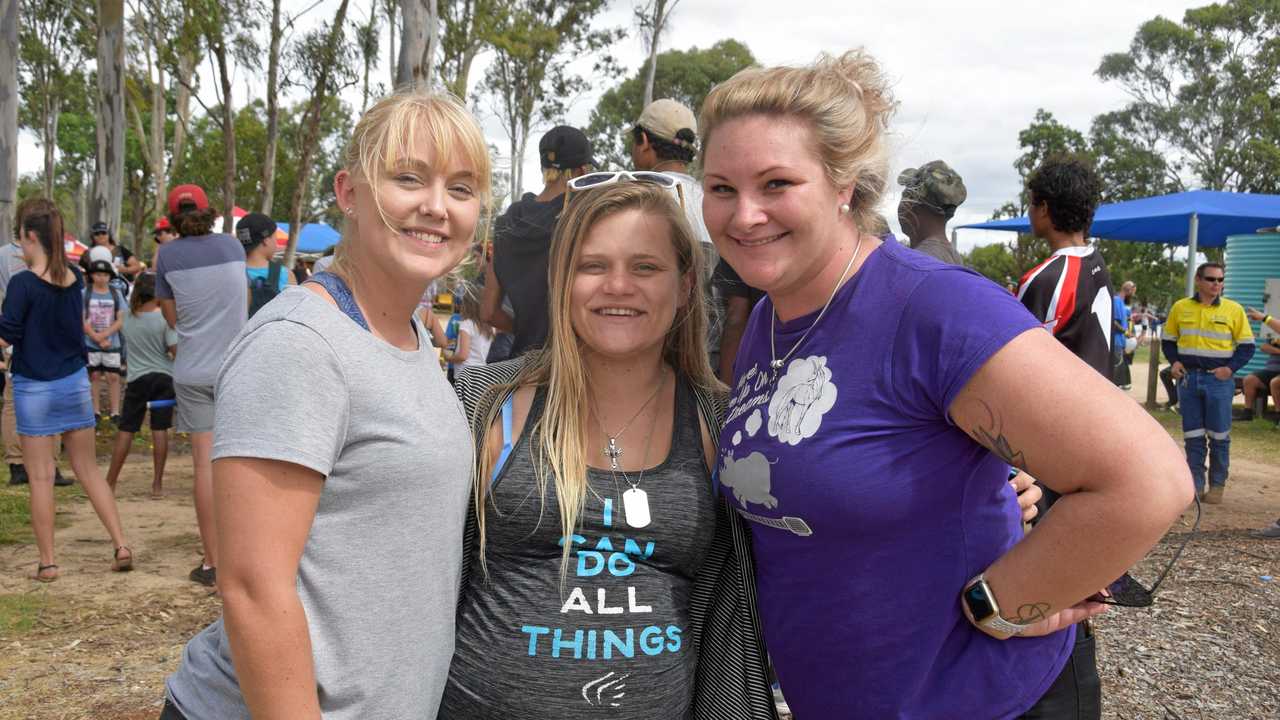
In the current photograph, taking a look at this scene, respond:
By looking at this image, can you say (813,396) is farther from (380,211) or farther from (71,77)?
(71,77)

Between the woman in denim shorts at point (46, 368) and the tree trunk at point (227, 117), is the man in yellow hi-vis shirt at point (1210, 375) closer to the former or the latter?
the woman in denim shorts at point (46, 368)

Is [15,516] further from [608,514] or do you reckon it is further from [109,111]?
[109,111]

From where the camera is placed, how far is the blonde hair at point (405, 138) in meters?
1.64

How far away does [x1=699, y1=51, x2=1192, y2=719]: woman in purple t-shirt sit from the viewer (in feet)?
4.77

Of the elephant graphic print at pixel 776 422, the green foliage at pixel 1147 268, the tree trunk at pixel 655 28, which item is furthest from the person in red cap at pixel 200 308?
the green foliage at pixel 1147 268

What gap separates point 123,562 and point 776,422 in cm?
538

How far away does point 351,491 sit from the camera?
Result: 1503mm

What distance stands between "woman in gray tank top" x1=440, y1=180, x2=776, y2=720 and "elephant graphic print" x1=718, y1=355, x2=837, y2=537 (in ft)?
0.63

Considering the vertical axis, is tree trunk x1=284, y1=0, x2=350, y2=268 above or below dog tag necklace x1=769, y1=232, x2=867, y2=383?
above

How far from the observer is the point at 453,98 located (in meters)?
1.78

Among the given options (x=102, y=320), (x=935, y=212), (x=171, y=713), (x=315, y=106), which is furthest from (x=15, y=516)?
(x=315, y=106)

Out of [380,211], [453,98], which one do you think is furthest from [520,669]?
[453,98]

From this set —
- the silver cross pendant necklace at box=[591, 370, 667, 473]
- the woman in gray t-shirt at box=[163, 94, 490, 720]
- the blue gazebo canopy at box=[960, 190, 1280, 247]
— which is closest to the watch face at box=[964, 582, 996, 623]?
the silver cross pendant necklace at box=[591, 370, 667, 473]

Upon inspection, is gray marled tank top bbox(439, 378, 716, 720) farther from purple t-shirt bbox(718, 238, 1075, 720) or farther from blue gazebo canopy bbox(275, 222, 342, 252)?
blue gazebo canopy bbox(275, 222, 342, 252)
